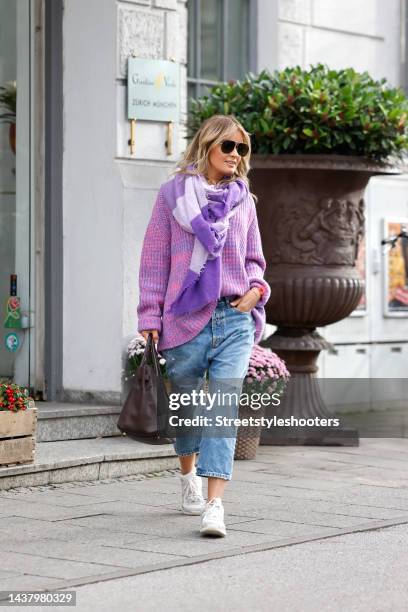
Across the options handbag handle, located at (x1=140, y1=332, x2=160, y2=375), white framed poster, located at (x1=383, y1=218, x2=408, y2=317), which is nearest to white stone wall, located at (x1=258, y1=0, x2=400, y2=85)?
white framed poster, located at (x1=383, y1=218, x2=408, y2=317)

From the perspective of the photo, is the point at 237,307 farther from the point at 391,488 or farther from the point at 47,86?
the point at 47,86

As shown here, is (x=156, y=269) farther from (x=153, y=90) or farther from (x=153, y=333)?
(x=153, y=90)

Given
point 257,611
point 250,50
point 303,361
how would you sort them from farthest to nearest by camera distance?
point 250,50, point 303,361, point 257,611

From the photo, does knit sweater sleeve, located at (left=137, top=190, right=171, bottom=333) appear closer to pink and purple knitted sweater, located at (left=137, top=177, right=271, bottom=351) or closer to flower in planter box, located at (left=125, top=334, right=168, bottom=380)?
pink and purple knitted sweater, located at (left=137, top=177, right=271, bottom=351)

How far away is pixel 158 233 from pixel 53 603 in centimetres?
210

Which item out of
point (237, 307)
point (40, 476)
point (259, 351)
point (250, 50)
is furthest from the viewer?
point (250, 50)

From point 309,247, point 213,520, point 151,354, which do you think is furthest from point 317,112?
point 213,520

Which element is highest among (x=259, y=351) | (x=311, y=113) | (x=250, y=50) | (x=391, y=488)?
(x=250, y=50)

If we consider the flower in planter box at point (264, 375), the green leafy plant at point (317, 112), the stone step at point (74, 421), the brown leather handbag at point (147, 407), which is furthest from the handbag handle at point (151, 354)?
the green leafy plant at point (317, 112)

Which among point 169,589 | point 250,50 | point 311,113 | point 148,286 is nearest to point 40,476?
point 148,286

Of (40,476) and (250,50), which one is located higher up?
(250,50)

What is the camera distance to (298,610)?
16.0 feet

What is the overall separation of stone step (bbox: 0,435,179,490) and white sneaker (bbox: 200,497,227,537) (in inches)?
→ 62.0

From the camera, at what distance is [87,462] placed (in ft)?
26.1
